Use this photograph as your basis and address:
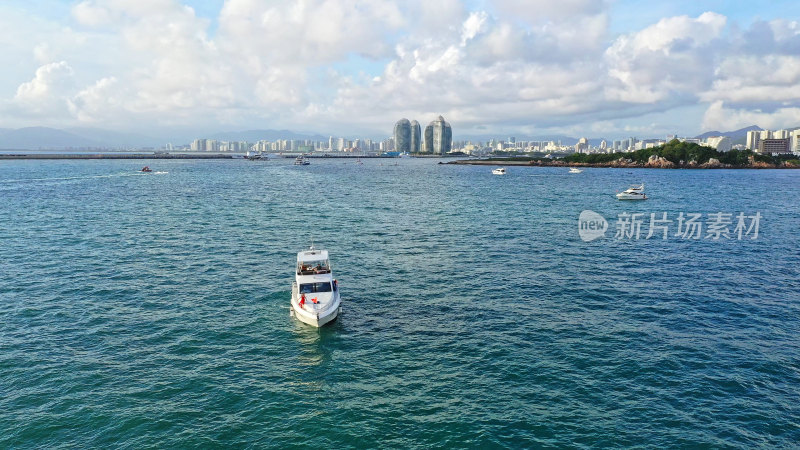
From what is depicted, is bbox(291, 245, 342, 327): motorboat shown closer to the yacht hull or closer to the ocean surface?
the yacht hull

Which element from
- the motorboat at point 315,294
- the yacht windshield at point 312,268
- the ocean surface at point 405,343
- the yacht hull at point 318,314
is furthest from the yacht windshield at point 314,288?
the ocean surface at point 405,343

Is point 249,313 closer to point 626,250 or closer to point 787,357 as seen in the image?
point 787,357

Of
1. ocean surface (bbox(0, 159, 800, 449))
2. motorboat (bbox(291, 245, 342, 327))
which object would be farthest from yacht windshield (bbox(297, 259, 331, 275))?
ocean surface (bbox(0, 159, 800, 449))

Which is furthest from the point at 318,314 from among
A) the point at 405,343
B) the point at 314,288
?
the point at 405,343

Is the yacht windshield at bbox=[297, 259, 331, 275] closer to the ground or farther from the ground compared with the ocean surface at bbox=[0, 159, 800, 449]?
farther from the ground

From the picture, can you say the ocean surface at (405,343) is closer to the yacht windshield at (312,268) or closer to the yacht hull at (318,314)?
the yacht hull at (318,314)

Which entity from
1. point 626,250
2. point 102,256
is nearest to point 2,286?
point 102,256

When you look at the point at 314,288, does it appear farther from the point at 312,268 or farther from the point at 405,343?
the point at 405,343
